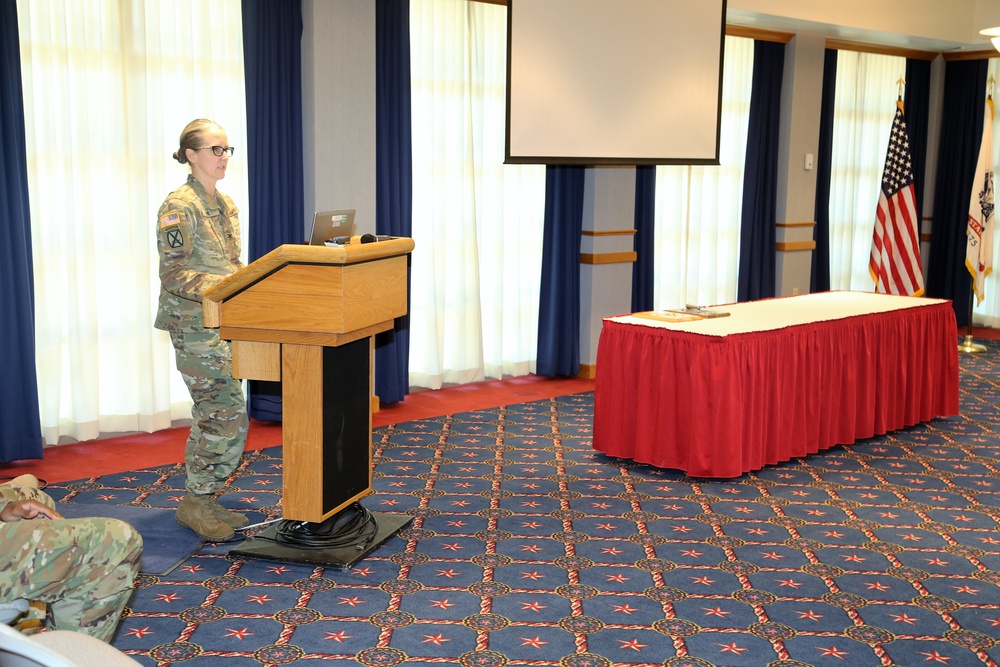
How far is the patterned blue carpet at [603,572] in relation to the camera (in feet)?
10.6

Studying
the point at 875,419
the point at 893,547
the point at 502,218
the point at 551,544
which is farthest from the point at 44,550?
the point at 502,218

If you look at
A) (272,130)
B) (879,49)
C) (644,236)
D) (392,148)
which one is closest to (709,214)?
(644,236)

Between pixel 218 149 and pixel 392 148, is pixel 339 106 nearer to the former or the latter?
pixel 392 148

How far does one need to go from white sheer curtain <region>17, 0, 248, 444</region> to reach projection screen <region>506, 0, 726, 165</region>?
181 centimetres

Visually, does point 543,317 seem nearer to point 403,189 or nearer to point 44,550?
point 403,189

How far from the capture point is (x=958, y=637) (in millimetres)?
3367

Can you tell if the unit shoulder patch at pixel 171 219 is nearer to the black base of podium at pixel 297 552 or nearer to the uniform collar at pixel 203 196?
the uniform collar at pixel 203 196

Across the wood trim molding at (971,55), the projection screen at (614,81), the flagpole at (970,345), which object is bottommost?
the flagpole at (970,345)

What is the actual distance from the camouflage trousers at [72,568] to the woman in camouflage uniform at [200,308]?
143 centimetres

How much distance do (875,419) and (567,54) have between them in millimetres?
3054

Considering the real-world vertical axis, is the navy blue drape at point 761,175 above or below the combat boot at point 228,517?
above

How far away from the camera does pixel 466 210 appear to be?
7152mm

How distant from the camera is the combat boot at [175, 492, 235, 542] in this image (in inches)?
160

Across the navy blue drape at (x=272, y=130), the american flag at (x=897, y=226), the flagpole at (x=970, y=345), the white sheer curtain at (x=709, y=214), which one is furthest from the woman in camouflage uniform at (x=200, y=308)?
the flagpole at (x=970, y=345)
